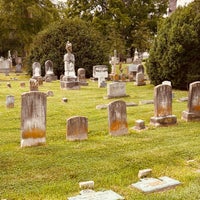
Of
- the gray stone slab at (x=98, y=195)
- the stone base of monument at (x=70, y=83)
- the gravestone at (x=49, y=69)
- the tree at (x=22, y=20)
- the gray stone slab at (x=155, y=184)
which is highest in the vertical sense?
the tree at (x=22, y=20)

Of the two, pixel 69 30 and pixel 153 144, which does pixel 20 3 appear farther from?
pixel 153 144

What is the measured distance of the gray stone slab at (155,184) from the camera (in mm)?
6012

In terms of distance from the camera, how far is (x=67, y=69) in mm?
20641

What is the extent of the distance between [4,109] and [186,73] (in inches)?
383

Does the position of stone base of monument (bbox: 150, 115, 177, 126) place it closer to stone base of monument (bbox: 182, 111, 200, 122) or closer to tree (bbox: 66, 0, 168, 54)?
stone base of monument (bbox: 182, 111, 200, 122)

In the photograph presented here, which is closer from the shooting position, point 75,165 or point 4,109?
point 75,165

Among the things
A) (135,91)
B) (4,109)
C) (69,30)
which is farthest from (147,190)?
(69,30)

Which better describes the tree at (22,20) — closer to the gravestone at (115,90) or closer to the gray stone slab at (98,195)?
the gravestone at (115,90)

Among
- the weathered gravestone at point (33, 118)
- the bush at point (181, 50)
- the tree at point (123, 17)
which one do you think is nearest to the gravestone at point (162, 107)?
the weathered gravestone at point (33, 118)

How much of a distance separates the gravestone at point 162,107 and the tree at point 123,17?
2685 centimetres

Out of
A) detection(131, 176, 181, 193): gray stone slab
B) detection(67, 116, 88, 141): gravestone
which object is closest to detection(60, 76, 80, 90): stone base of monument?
detection(67, 116, 88, 141): gravestone

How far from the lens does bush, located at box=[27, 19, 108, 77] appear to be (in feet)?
89.5

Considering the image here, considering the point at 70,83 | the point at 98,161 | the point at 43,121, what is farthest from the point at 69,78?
the point at 98,161

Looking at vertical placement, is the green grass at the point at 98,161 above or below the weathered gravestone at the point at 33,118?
below
